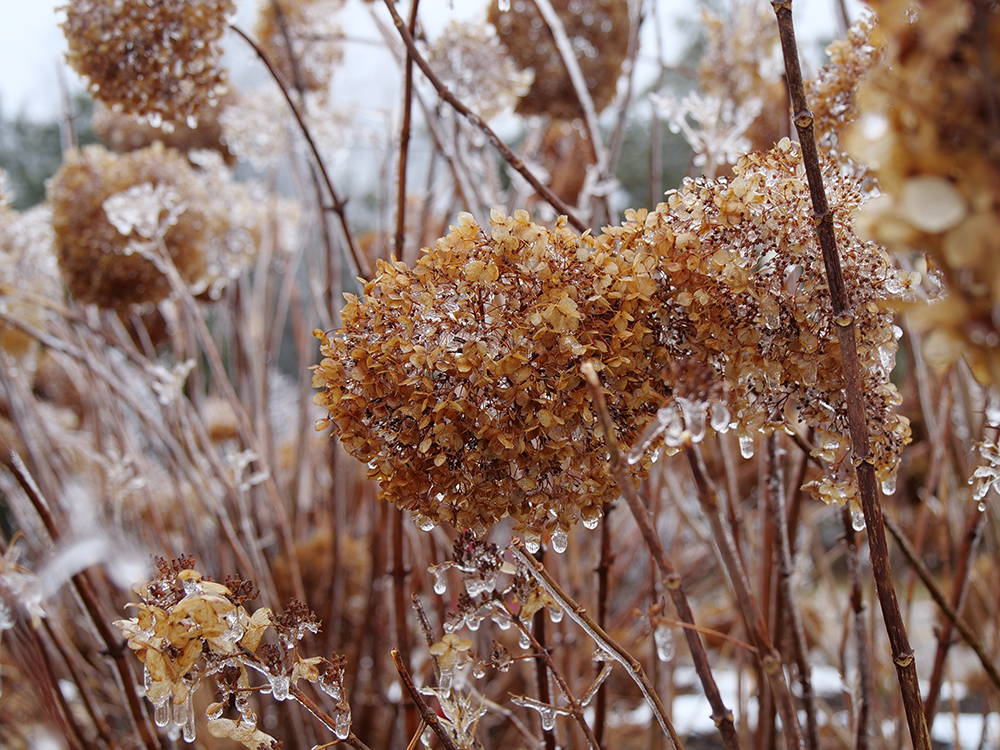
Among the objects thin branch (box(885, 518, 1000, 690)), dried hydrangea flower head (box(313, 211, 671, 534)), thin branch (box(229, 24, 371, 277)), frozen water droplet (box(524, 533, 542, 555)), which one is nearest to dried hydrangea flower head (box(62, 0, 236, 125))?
thin branch (box(229, 24, 371, 277))

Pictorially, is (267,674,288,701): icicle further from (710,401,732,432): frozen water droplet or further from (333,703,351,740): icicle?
(710,401,732,432): frozen water droplet

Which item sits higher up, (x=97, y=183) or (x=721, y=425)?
(x=97, y=183)

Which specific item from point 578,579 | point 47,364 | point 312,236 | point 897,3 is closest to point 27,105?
point 47,364

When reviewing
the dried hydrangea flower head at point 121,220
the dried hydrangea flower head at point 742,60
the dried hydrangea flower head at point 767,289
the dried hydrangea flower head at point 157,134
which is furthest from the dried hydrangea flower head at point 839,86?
the dried hydrangea flower head at point 157,134

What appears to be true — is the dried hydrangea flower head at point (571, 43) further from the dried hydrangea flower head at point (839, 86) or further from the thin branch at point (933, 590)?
the thin branch at point (933, 590)

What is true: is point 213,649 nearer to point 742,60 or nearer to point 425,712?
point 425,712

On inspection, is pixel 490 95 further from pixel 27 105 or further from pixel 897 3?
pixel 27 105
